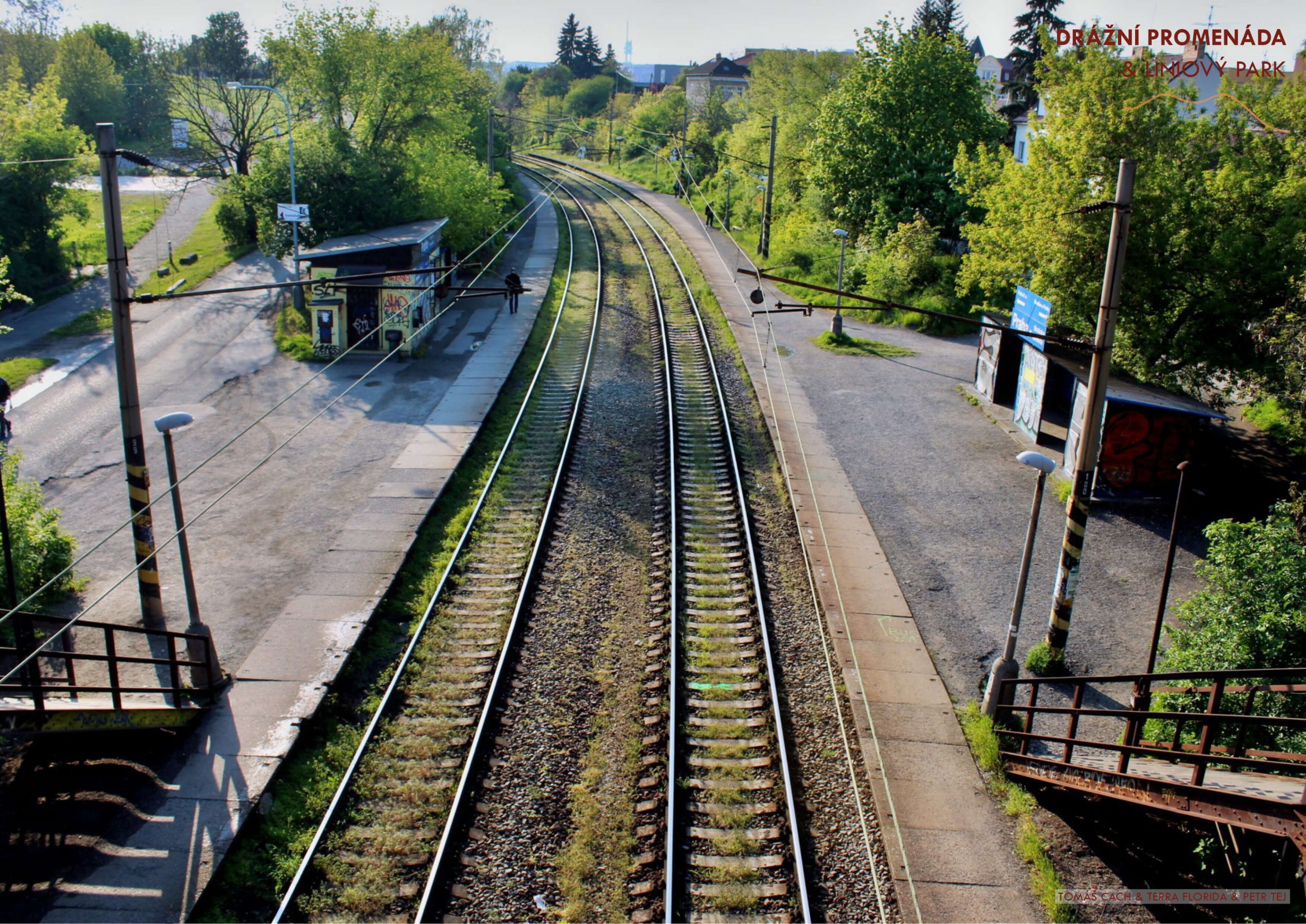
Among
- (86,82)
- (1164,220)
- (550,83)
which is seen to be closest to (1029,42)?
(1164,220)

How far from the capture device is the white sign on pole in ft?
91.9

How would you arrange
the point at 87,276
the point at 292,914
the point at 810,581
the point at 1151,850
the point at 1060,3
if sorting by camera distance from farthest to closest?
the point at 1060,3, the point at 87,276, the point at 810,581, the point at 1151,850, the point at 292,914

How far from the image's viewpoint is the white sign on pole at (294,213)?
28.0 meters

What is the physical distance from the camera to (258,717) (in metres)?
11.7

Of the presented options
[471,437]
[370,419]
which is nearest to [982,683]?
[471,437]

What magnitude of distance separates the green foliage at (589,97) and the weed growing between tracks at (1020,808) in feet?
330

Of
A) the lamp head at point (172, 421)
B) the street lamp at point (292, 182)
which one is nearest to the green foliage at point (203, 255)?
the street lamp at point (292, 182)

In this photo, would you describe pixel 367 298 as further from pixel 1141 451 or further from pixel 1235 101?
pixel 1235 101

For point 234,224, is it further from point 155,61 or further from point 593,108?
point 593,108

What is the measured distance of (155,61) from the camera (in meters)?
60.2

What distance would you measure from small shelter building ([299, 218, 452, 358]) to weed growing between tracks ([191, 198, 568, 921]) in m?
10.1

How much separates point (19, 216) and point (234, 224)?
7832mm

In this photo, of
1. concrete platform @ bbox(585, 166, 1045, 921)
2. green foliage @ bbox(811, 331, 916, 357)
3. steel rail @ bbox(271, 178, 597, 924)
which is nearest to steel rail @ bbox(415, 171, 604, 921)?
steel rail @ bbox(271, 178, 597, 924)

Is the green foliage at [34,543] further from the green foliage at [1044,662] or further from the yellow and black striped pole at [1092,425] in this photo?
the yellow and black striped pole at [1092,425]
